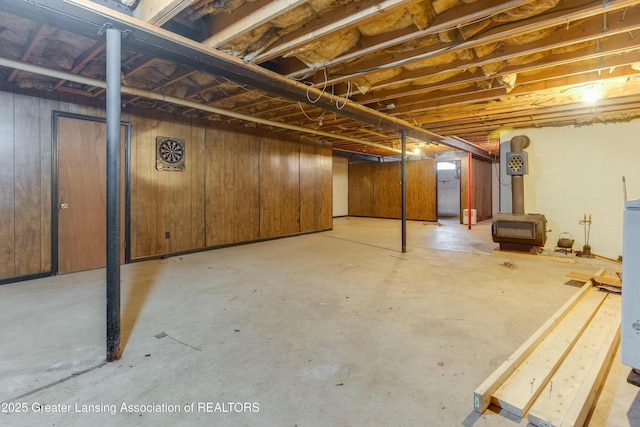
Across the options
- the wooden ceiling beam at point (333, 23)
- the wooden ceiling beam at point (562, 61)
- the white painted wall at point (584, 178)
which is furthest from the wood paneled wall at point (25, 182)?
the white painted wall at point (584, 178)

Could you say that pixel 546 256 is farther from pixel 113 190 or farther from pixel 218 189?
pixel 113 190

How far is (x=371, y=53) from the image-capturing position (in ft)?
9.91

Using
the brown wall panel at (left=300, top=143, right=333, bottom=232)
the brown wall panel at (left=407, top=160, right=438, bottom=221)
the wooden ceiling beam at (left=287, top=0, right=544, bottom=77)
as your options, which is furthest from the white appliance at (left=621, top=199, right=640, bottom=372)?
the brown wall panel at (left=407, top=160, right=438, bottom=221)

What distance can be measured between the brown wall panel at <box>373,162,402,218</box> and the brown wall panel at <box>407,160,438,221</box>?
41 centimetres

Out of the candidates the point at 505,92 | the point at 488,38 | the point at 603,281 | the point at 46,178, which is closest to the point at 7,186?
the point at 46,178

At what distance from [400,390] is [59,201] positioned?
4.62 metres

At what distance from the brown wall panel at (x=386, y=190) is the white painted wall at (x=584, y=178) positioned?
5.18 metres

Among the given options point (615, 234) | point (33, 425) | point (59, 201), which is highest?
point (59, 201)

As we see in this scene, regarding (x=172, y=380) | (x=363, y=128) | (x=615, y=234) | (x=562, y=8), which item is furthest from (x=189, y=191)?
(x=615, y=234)

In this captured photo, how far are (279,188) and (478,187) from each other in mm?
7461

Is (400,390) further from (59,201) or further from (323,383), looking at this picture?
(59,201)

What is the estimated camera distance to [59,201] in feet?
13.1

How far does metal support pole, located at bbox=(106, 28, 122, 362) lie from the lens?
195 cm

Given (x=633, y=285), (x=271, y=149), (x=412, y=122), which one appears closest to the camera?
(x=633, y=285)
